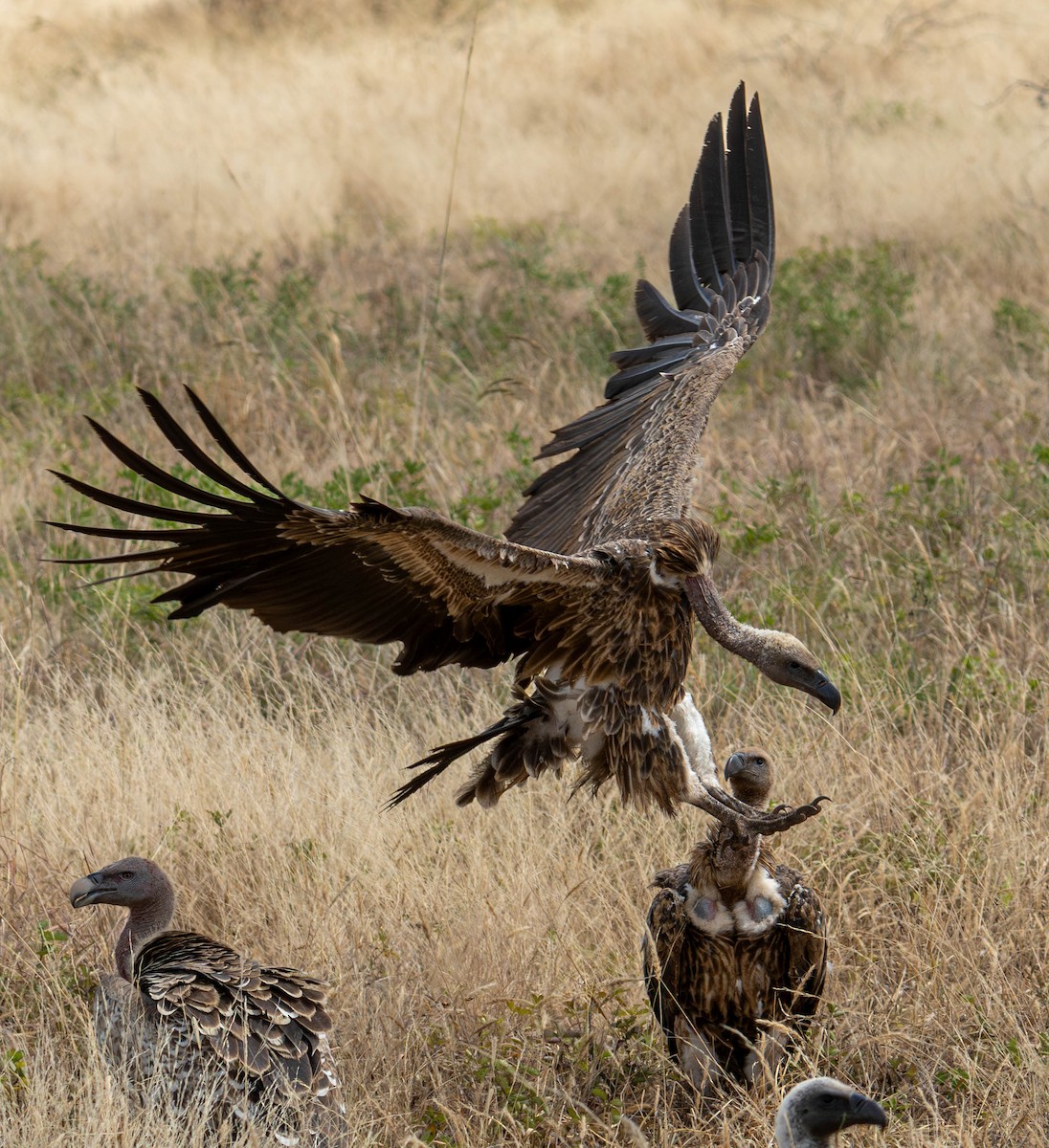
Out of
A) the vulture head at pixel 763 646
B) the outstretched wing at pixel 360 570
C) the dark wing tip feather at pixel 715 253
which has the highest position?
the dark wing tip feather at pixel 715 253

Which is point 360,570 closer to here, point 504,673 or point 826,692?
point 826,692

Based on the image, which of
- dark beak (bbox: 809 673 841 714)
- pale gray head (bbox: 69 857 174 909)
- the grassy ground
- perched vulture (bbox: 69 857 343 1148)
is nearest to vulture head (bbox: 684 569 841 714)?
dark beak (bbox: 809 673 841 714)

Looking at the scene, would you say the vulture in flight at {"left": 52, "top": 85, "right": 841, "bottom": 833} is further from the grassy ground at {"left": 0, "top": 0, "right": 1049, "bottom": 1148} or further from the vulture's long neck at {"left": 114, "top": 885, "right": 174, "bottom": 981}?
the vulture's long neck at {"left": 114, "top": 885, "right": 174, "bottom": 981}

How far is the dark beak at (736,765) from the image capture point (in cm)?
384

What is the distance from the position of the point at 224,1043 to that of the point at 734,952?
49.1 inches

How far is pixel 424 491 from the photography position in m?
6.50

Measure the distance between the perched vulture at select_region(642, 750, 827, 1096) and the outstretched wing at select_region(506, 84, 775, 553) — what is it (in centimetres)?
96

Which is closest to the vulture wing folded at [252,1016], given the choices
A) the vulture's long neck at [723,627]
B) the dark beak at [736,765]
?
the dark beak at [736,765]

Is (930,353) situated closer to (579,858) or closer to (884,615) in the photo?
(884,615)

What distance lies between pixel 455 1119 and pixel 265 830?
122 centimetres

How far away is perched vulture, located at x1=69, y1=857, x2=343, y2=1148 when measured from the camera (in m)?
3.32

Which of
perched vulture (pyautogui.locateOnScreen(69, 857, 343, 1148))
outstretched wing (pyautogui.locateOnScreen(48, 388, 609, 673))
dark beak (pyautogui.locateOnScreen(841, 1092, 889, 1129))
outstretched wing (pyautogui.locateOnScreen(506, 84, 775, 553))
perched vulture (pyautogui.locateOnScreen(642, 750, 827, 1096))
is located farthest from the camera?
outstretched wing (pyautogui.locateOnScreen(506, 84, 775, 553))

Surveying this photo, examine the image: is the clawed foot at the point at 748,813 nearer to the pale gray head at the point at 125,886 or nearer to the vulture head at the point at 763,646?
the vulture head at the point at 763,646

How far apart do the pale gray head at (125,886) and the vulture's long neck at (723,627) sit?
60.4 inches
